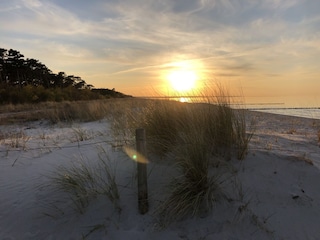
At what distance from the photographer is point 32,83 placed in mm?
48375

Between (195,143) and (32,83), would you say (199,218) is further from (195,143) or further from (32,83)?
(32,83)

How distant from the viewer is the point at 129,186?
4.91m

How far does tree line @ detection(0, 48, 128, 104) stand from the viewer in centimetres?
3406

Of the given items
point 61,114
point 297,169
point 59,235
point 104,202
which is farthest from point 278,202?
point 61,114

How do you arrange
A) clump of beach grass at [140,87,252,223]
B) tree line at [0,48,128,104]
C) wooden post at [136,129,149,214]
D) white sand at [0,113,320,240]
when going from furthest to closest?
1. tree line at [0,48,128,104]
2. wooden post at [136,129,149,214]
3. clump of beach grass at [140,87,252,223]
4. white sand at [0,113,320,240]

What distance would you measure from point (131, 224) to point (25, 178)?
2.55 m

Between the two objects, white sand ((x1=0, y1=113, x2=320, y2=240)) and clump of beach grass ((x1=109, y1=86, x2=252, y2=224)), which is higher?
clump of beach grass ((x1=109, y1=86, x2=252, y2=224))

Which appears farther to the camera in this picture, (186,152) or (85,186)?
(85,186)

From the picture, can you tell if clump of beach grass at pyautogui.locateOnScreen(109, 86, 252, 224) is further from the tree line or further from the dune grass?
the tree line

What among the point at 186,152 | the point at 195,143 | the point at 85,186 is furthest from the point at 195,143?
the point at 85,186

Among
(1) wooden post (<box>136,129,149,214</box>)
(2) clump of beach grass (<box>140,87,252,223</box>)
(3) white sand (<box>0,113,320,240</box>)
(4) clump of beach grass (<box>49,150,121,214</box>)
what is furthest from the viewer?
(4) clump of beach grass (<box>49,150,121,214</box>)

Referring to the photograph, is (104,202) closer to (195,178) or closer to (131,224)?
(131,224)

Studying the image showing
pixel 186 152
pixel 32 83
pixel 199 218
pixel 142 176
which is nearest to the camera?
pixel 199 218

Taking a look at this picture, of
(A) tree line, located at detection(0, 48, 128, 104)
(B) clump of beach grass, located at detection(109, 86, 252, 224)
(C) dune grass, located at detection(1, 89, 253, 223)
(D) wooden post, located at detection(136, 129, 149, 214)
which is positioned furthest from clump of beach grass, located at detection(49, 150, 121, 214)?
(A) tree line, located at detection(0, 48, 128, 104)
